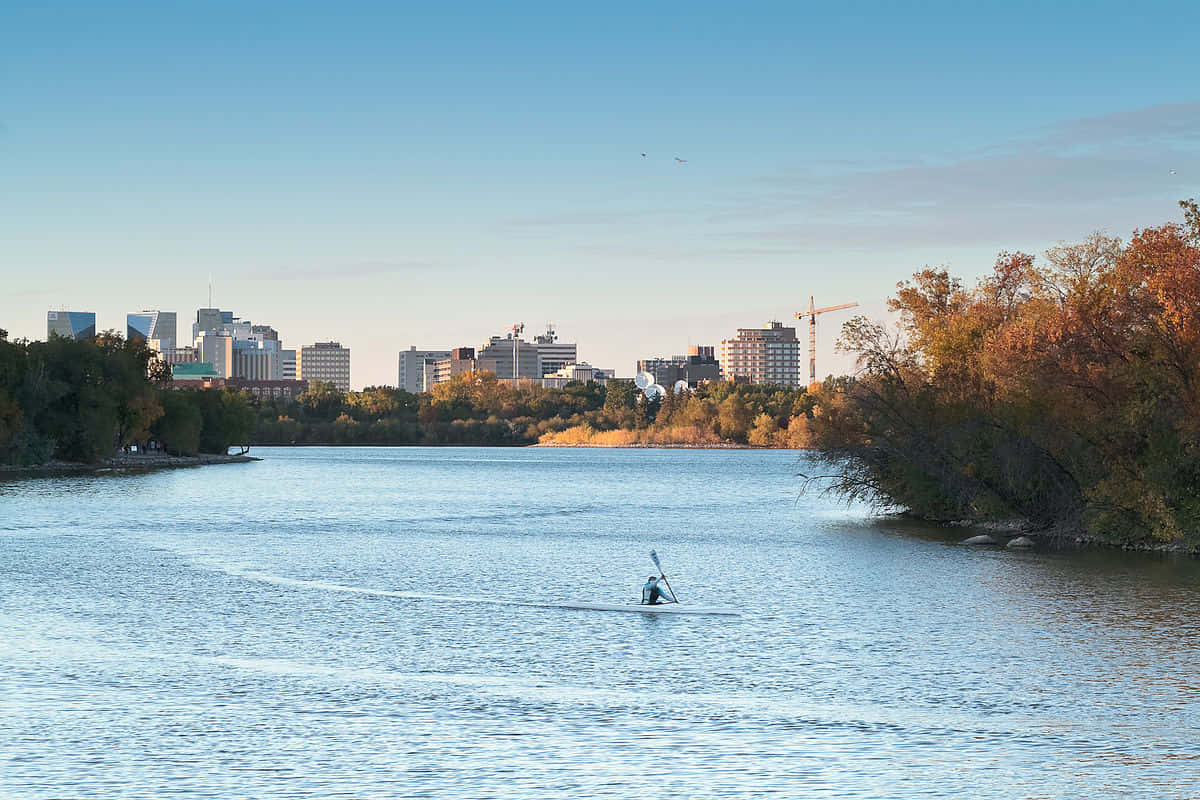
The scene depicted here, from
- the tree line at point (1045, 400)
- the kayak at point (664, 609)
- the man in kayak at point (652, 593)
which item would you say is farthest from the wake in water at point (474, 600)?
the tree line at point (1045, 400)

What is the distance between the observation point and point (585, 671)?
2909 centimetres

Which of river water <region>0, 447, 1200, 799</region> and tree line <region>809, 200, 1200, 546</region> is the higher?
tree line <region>809, 200, 1200, 546</region>

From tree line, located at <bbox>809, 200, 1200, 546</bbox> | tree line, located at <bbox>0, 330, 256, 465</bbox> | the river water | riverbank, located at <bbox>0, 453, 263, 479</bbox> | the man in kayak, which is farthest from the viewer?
riverbank, located at <bbox>0, 453, 263, 479</bbox>

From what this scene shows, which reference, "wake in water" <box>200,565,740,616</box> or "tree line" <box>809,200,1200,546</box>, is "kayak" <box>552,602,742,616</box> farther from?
"tree line" <box>809,200,1200,546</box>

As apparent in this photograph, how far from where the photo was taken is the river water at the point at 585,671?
66.6 feet

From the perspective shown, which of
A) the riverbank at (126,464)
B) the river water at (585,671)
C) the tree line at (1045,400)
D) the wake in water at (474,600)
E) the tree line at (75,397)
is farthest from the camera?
the riverbank at (126,464)

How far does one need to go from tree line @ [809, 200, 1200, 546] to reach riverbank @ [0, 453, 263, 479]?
87.5m

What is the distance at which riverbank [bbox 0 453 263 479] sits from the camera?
132 metres

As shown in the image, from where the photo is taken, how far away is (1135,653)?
103 feet

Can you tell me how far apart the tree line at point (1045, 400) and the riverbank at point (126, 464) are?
87.5m

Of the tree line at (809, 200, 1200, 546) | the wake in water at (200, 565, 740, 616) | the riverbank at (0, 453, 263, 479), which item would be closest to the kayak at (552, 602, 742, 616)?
the wake in water at (200, 565, 740, 616)

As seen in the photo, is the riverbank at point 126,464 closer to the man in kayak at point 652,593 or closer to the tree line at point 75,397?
the tree line at point 75,397

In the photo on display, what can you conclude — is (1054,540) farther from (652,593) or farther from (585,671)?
(585,671)

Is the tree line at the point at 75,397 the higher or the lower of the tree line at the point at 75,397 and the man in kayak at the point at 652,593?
the higher
